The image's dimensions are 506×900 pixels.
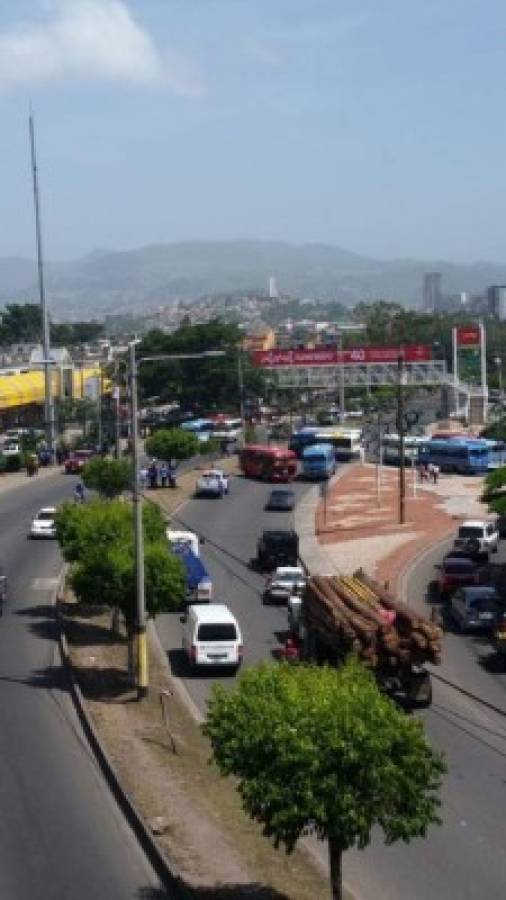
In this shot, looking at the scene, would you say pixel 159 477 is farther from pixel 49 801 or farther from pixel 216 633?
pixel 49 801

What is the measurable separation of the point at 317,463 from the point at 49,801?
187 ft

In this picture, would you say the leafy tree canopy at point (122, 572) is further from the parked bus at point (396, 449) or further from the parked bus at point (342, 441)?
the parked bus at point (342, 441)

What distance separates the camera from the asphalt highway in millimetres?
19312

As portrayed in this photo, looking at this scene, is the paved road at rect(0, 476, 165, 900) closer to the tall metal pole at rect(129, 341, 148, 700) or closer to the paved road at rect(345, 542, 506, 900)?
the tall metal pole at rect(129, 341, 148, 700)

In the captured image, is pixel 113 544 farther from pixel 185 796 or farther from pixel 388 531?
pixel 388 531

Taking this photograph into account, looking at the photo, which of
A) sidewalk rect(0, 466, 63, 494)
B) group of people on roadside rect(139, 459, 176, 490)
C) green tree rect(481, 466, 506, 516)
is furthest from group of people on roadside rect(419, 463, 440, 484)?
green tree rect(481, 466, 506, 516)

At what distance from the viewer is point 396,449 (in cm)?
8706

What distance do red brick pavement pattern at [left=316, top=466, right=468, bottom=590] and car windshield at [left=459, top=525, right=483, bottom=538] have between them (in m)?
1.78

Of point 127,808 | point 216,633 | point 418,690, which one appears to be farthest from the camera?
point 216,633

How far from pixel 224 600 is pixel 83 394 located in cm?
8673

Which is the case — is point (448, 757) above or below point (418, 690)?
below

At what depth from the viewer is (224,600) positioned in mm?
42562

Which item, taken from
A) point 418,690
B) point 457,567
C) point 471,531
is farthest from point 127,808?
point 471,531

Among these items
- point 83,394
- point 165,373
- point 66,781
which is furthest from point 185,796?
point 83,394
